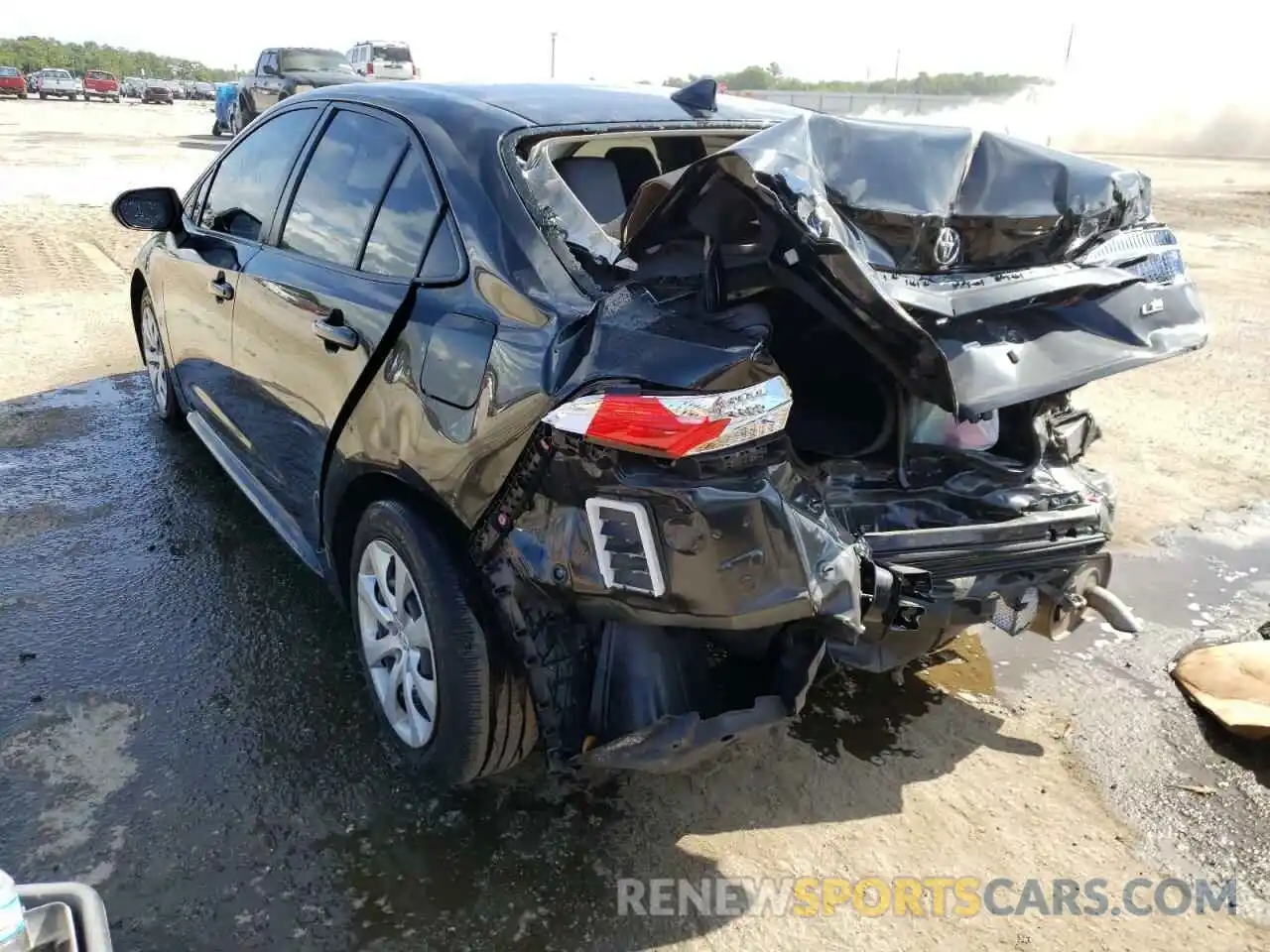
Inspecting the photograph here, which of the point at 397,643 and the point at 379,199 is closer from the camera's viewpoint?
the point at 397,643

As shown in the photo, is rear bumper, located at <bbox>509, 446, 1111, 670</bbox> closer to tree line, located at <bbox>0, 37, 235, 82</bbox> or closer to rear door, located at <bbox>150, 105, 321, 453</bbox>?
rear door, located at <bbox>150, 105, 321, 453</bbox>

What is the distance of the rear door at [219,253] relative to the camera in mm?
3602

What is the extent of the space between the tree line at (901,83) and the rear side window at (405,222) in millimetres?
68185

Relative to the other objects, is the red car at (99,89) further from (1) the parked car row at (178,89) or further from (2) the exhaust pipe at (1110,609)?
(2) the exhaust pipe at (1110,609)

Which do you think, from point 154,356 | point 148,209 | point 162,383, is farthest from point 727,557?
point 154,356

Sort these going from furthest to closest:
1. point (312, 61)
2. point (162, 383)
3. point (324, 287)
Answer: point (312, 61)
point (162, 383)
point (324, 287)

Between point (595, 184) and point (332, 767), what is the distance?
6.17 ft

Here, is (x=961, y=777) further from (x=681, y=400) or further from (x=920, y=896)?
(x=681, y=400)

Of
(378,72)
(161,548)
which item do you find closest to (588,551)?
(161,548)

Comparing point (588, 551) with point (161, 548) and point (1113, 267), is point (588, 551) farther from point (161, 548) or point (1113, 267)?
point (161, 548)

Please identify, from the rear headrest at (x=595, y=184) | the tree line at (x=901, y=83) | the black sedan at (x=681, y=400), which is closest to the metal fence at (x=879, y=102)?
the tree line at (x=901, y=83)

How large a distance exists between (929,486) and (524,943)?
1.56 m

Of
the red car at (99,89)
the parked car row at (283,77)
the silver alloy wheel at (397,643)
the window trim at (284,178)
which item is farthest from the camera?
the red car at (99,89)

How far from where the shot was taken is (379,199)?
289 centimetres
